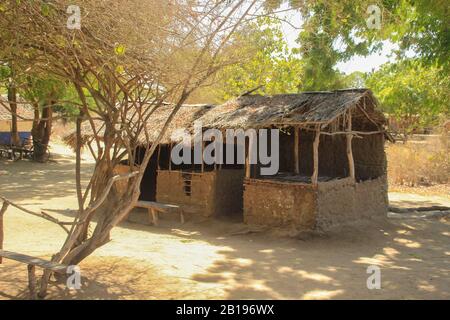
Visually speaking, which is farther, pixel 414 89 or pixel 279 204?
pixel 414 89

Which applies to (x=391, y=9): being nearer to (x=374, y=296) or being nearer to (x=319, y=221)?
(x=319, y=221)

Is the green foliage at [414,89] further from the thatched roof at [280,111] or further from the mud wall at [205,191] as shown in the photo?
the mud wall at [205,191]

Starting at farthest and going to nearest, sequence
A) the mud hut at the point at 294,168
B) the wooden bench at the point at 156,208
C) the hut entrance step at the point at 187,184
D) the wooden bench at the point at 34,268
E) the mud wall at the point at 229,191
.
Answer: the hut entrance step at the point at 187,184 < the mud wall at the point at 229,191 < the wooden bench at the point at 156,208 < the mud hut at the point at 294,168 < the wooden bench at the point at 34,268

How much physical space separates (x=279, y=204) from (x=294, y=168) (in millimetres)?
2560

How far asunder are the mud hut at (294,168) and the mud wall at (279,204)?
0.02 metres

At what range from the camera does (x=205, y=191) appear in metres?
11.2

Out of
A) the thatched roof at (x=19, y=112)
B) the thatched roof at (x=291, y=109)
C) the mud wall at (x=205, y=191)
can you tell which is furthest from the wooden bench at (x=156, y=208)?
the thatched roof at (x=19, y=112)

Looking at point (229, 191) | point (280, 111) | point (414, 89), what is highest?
point (414, 89)

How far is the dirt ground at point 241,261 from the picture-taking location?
19.0ft

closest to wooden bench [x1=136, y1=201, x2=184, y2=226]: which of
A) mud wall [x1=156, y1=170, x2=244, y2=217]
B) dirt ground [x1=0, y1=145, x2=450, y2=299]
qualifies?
dirt ground [x1=0, y1=145, x2=450, y2=299]

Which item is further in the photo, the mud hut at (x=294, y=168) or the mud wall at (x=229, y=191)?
the mud wall at (x=229, y=191)

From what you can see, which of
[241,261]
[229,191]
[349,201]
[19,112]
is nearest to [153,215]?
[229,191]

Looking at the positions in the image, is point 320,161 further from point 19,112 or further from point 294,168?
point 19,112
